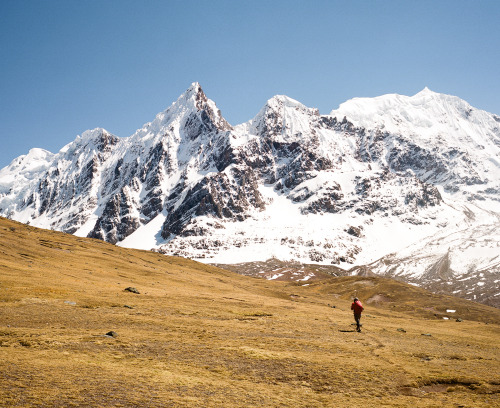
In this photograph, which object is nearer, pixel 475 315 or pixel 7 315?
pixel 7 315

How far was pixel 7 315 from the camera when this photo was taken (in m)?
33.0

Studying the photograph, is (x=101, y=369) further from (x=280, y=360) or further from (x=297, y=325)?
(x=297, y=325)

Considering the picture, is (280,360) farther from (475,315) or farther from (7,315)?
(475,315)

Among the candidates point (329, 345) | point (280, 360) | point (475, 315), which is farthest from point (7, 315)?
point (475, 315)

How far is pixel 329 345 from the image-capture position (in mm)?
32094

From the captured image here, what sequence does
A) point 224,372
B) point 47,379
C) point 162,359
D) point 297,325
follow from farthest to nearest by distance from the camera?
point 297,325 → point 162,359 → point 224,372 → point 47,379

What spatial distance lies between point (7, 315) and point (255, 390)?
993 inches

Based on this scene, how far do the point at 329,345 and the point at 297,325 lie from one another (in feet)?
35.7

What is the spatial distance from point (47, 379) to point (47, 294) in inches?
1152

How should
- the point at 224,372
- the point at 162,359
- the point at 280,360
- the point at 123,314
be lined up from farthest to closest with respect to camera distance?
the point at 123,314 → the point at 280,360 → the point at 162,359 → the point at 224,372

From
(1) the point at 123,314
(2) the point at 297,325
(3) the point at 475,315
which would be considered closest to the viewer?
(1) the point at 123,314

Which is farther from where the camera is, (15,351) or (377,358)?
(377,358)

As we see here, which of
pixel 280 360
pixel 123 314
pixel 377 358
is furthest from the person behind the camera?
pixel 123 314

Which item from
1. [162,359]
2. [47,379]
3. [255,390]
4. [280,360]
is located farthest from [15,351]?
[280,360]
